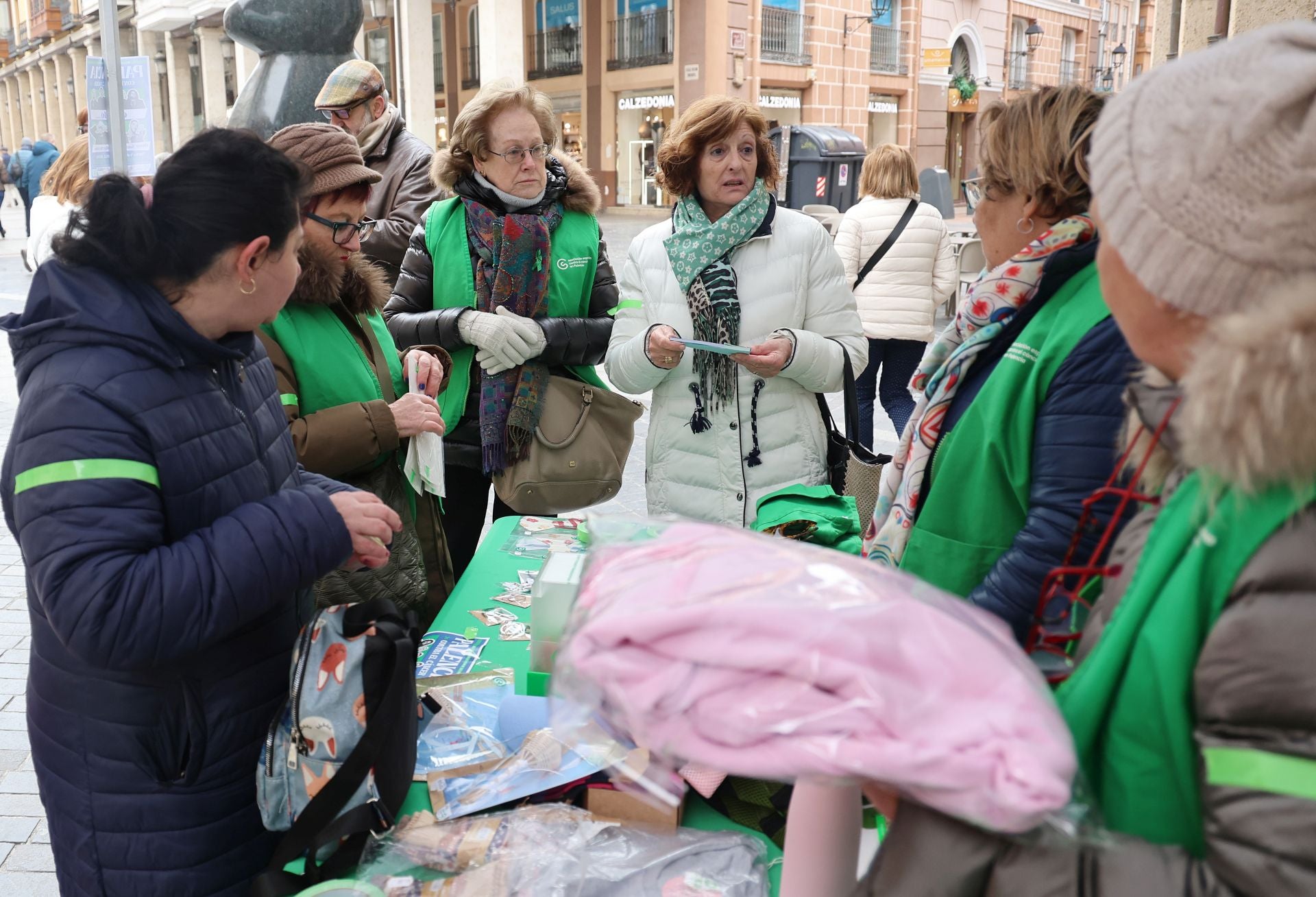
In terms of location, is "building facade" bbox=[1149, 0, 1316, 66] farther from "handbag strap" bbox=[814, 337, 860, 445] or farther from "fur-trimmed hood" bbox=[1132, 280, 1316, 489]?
"fur-trimmed hood" bbox=[1132, 280, 1316, 489]

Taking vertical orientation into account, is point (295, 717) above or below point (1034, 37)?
below

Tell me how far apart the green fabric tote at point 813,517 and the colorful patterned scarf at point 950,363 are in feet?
0.62

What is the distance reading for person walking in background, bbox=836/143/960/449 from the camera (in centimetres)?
621

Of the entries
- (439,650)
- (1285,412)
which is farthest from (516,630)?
(1285,412)

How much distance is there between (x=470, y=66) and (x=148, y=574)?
34.4 meters

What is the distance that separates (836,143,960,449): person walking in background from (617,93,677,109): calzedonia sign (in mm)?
20560

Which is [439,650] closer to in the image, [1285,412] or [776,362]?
[776,362]

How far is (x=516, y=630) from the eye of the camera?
2379 mm

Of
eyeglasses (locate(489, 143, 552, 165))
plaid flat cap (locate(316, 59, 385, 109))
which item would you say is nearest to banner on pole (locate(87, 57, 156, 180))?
plaid flat cap (locate(316, 59, 385, 109))

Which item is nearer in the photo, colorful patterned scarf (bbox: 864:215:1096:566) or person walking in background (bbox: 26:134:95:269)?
colorful patterned scarf (bbox: 864:215:1096:566)

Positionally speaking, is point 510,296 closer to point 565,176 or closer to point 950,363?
point 565,176

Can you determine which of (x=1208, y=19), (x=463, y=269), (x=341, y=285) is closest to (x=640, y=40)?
(x=1208, y=19)

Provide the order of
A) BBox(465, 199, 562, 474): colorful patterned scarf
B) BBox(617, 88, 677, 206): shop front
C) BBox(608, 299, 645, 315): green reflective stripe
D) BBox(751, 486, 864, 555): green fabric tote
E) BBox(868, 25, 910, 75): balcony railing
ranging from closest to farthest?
BBox(751, 486, 864, 555): green fabric tote < BBox(608, 299, 645, 315): green reflective stripe < BBox(465, 199, 562, 474): colorful patterned scarf < BBox(617, 88, 677, 206): shop front < BBox(868, 25, 910, 75): balcony railing

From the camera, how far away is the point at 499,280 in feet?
10.5
